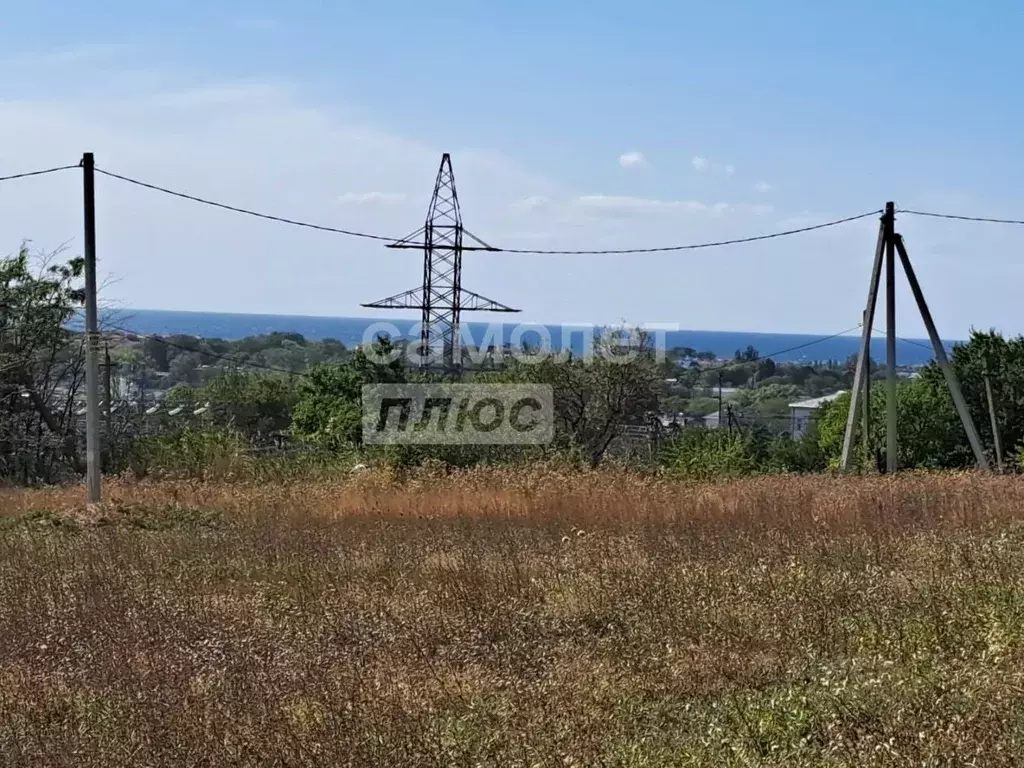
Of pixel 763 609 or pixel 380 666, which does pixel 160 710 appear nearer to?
pixel 380 666

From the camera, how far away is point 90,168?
12.1 m

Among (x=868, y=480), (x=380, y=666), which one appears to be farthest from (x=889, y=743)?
(x=868, y=480)

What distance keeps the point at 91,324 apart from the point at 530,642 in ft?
28.6

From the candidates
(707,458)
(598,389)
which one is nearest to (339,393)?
(598,389)

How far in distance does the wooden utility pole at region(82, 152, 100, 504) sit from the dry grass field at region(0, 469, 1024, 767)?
2.14 meters

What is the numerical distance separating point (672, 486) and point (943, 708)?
959 centimetres

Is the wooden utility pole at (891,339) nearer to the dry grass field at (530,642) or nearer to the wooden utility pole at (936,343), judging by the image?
the wooden utility pole at (936,343)

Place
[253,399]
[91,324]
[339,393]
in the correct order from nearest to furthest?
[91,324]
[339,393]
[253,399]

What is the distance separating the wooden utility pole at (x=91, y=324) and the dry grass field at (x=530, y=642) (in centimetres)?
214

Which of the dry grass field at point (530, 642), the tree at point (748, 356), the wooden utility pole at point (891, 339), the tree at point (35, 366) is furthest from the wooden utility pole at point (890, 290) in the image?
the tree at point (748, 356)

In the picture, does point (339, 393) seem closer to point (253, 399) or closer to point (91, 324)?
point (91, 324)

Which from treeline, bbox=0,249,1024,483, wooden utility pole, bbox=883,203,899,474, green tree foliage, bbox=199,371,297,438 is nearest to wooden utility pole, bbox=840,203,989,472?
wooden utility pole, bbox=883,203,899,474

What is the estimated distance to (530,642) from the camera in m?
5.34

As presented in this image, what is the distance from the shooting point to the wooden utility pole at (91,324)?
11.9 meters
